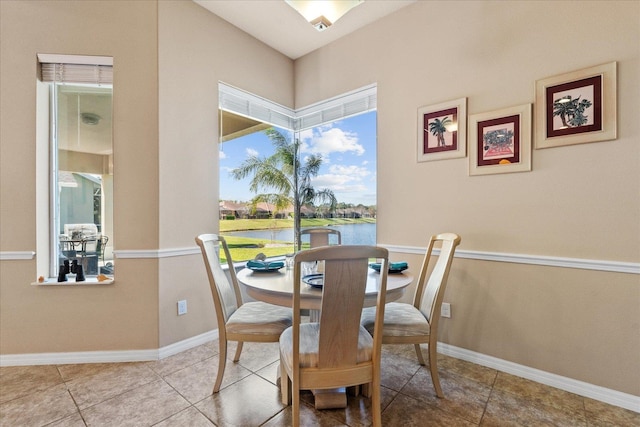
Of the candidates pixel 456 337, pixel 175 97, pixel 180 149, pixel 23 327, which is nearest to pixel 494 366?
pixel 456 337

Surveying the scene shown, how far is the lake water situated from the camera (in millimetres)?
3111

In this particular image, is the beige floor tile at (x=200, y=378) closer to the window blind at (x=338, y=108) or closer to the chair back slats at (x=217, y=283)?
the chair back slats at (x=217, y=283)

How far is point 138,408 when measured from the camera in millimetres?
1743

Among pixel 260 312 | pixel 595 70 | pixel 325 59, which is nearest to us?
pixel 595 70

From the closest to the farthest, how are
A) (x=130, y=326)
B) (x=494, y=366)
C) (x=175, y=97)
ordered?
(x=494, y=366), (x=130, y=326), (x=175, y=97)

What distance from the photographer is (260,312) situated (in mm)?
1990

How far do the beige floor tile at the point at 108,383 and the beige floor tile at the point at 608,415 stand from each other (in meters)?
2.82

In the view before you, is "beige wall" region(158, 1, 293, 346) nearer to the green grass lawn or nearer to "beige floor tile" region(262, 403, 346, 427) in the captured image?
the green grass lawn

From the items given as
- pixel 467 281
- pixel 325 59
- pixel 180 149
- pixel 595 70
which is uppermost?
pixel 325 59

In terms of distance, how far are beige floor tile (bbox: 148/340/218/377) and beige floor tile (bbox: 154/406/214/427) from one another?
1.81ft

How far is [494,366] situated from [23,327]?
3690 millimetres

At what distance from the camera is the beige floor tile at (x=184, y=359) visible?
7.22ft

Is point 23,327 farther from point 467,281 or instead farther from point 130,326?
point 467,281

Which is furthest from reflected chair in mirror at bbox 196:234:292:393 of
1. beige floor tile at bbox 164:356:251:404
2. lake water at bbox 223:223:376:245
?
lake water at bbox 223:223:376:245
